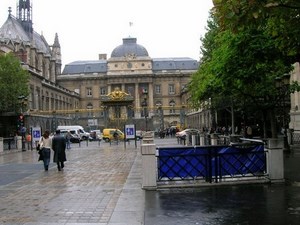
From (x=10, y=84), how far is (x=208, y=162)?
47750 mm

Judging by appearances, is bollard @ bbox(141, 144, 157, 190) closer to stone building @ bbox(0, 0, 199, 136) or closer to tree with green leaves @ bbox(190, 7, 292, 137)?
tree with green leaves @ bbox(190, 7, 292, 137)

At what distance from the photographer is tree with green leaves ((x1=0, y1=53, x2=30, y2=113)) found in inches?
2224

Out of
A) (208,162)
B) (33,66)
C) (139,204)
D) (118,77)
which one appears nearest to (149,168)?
(208,162)

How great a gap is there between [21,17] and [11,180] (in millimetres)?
95021

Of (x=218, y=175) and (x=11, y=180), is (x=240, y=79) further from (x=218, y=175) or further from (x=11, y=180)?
(x=11, y=180)

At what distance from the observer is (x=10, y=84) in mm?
57375

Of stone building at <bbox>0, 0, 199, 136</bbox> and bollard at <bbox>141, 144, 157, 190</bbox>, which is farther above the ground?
stone building at <bbox>0, 0, 199, 136</bbox>

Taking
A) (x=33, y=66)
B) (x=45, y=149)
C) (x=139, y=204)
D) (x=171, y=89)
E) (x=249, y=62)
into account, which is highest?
(x=33, y=66)

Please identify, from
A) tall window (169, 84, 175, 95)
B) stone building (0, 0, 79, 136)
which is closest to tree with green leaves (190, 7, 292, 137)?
stone building (0, 0, 79, 136)

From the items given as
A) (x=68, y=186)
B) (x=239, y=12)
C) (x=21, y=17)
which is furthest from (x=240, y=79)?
(x=21, y=17)

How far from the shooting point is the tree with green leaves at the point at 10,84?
185 ft

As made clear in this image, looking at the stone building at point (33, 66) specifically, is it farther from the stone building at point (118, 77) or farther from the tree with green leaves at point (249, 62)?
the tree with green leaves at point (249, 62)

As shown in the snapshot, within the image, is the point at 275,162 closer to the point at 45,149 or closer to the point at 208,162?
the point at 208,162

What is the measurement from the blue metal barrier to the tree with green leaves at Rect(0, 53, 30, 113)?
4531 cm
